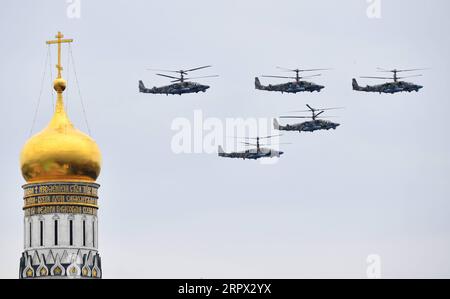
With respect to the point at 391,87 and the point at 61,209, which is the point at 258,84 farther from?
the point at 61,209

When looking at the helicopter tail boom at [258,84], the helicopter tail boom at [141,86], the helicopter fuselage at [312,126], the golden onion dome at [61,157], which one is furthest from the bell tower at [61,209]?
the helicopter fuselage at [312,126]

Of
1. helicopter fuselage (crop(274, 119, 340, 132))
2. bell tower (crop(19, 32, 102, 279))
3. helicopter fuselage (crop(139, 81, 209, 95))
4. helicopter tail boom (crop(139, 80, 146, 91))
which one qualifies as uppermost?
helicopter tail boom (crop(139, 80, 146, 91))

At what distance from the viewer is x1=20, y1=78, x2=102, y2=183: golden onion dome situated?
194000mm

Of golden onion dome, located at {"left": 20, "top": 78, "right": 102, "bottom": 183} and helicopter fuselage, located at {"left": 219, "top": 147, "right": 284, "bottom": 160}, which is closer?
helicopter fuselage, located at {"left": 219, "top": 147, "right": 284, "bottom": 160}

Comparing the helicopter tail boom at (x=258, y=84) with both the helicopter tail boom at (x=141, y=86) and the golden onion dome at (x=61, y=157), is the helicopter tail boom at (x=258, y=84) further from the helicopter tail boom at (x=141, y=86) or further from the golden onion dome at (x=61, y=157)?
the golden onion dome at (x=61, y=157)

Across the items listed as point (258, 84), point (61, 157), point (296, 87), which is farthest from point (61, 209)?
point (296, 87)

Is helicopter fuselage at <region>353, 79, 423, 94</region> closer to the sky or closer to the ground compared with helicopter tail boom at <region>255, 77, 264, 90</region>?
closer to the ground

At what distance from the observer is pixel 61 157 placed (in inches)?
7653

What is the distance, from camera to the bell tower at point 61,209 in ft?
633

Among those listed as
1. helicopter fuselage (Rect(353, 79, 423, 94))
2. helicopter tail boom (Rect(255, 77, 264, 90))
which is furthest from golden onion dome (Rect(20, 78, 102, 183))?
helicopter fuselage (Rect(353, 79, 423, 94))

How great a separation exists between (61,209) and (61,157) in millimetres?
3847

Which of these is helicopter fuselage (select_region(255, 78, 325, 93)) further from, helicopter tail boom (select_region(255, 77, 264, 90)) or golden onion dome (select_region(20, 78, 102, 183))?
golden onion dome (select_region(20, 78, 102, 183))
